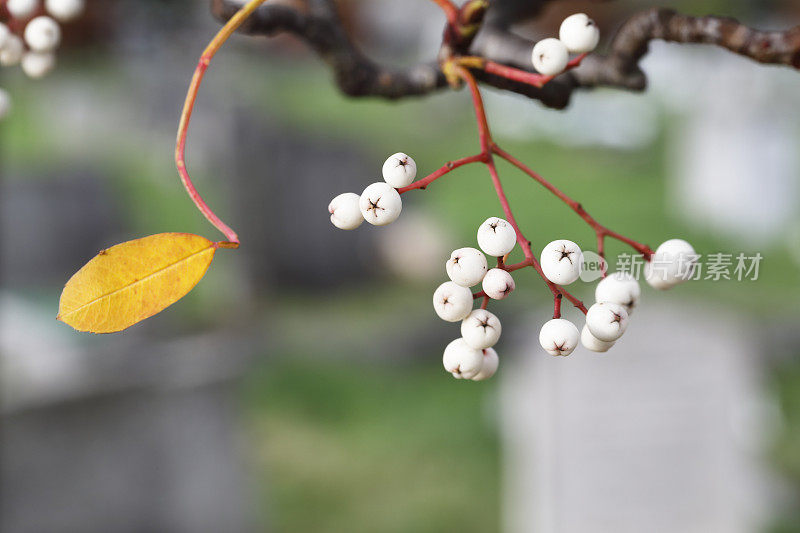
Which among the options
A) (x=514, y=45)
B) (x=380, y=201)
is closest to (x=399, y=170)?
(x=380, y=201)

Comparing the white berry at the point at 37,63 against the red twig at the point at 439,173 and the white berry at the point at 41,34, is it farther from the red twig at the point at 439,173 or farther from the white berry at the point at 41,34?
the red twig at the point at 439,173

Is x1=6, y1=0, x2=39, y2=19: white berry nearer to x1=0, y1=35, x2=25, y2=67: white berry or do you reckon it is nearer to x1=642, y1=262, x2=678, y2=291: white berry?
x1=0, y1=35, x2=25, y2=67: white berry

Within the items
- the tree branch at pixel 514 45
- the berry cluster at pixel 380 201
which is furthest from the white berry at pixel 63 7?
the berry cluster at pixel 380 201

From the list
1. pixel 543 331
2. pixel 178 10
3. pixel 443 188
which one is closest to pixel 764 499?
pixel 178 10

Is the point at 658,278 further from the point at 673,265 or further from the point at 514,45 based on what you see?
the point at 514,45

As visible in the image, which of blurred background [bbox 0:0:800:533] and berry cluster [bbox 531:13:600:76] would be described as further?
blurred background [bbox 0:0:800:533]

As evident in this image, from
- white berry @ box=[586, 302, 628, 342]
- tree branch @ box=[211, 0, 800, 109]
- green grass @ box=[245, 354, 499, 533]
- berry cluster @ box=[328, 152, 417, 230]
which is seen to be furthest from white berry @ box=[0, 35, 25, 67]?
green grass @ box=[245, 354, 499, 533]

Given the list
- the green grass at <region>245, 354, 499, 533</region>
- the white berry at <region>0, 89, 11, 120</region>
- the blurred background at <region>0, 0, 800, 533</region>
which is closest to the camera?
the white berry at <region>0, 89, 11, 120</region>
